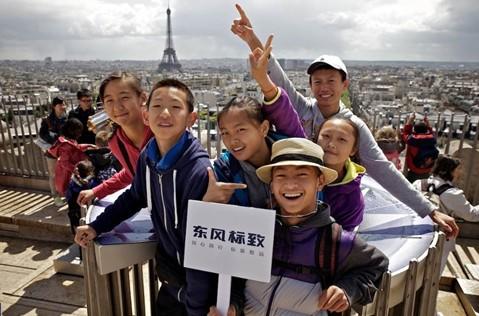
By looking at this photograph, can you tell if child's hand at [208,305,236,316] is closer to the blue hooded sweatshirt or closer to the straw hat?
the blue hooded sweatshirt

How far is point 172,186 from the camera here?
209 cm

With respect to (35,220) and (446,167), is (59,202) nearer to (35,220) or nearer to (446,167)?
(35,220)

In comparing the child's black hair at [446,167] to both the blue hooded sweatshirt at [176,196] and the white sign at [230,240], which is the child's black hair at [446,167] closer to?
the blue hooded sweatshirt at [176,196]

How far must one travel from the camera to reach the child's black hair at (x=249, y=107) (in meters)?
2.10

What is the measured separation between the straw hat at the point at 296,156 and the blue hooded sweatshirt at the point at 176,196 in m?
0.38

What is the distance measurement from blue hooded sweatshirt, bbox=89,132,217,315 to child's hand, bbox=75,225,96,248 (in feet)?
0.14

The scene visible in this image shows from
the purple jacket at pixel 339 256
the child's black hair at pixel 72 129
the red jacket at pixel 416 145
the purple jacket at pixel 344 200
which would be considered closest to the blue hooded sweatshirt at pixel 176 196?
the purple jacket at pixel 339 256

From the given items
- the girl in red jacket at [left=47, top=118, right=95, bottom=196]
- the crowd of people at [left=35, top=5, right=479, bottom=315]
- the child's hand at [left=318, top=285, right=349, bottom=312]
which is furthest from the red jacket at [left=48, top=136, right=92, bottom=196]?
the child's hand at [left=318, top=285, right=349, bottom=312]

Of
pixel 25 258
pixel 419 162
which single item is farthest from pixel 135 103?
pixel 419 162

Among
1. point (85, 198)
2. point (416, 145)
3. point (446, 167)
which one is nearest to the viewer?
point (85, 198)

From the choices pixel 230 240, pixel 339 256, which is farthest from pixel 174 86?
pixel 339 256

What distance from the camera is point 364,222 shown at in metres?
2.59

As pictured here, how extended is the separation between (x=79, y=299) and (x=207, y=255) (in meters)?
3.09

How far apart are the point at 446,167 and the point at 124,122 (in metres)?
3.68
